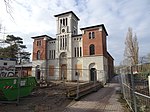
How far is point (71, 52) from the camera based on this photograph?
36.2 meters

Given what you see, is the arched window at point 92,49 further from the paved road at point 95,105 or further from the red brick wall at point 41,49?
the paved road at point 95,105

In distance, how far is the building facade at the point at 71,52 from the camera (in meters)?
33.1

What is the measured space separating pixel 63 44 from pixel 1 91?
28904 millimetres

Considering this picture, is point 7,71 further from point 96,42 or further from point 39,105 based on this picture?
point 96,42

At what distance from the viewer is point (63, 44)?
124 ft

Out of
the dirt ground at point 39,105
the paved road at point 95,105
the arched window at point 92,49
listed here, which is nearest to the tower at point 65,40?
the arched window at point 92,49

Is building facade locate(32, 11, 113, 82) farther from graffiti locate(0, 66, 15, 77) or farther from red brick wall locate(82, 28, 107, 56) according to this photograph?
graffiti locate(0, 66, 15, 77)

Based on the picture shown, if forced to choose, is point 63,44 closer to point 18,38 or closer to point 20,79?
point 18,38

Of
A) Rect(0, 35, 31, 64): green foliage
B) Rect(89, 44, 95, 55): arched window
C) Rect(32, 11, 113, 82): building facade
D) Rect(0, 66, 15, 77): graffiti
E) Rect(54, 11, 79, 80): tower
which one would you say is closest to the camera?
Rect(0, 66, 15, 77): graffiti

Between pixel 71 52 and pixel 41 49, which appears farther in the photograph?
pixel 41 49

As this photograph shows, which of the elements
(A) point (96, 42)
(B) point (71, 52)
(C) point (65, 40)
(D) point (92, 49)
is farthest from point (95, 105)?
(C) point (65, 40)

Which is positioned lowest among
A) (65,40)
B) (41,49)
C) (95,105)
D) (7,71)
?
(95,105)

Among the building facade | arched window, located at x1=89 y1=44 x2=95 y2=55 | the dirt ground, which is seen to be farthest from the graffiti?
arched window, located at x1=89 y1=44 x2=95 y2=55

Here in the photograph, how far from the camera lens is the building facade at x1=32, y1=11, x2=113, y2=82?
33.1m
